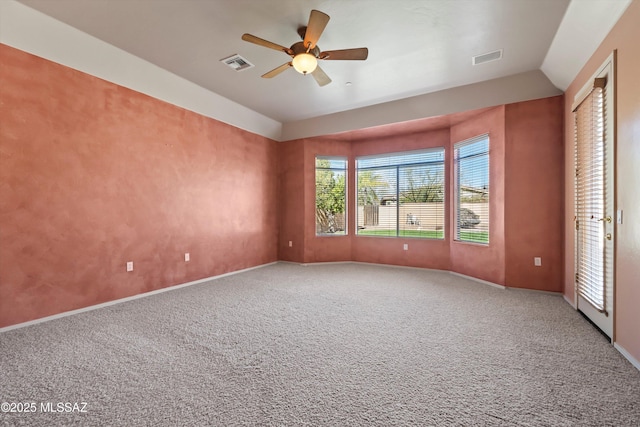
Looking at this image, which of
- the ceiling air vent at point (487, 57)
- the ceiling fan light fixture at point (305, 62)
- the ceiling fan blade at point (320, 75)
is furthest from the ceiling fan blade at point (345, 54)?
the ceiling air vent at point (487, 57)

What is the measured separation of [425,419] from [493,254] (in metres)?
3.59

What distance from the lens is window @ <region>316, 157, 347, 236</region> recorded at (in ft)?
20.5

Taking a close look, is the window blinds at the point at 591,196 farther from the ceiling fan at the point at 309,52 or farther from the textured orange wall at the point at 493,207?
the ceiling fan at the point at 309,52

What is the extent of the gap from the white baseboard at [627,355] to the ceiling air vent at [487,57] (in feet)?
10.9

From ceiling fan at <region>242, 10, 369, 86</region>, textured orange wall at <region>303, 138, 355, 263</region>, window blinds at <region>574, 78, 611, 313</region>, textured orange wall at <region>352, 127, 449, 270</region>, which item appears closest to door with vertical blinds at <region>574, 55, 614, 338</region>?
window blinds at <region>574, 78, 611, 313</region>

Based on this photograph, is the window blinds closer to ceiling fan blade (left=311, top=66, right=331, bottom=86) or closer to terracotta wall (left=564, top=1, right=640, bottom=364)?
terracotta wall (left=564, top=1, right=640, bottom=364)

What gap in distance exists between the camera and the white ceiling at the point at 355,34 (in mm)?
2629

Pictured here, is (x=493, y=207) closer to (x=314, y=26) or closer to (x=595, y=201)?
(x=595, y=201)

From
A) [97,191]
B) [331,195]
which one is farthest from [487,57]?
[97,191]

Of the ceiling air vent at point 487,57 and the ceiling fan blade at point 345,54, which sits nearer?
the ceiling fan blade at point 345,54

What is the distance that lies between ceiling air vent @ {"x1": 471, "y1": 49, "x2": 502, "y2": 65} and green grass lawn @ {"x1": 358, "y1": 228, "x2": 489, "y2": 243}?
2.59 metres

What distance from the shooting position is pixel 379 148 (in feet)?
19.7

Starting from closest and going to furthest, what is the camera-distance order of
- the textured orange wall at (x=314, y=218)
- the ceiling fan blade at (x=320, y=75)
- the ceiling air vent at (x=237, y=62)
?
the ceiling fan blade at (x=320, y=75), the ceiling air vent at (x=237, y=62), the textured orange wall at (x=314, y=218)

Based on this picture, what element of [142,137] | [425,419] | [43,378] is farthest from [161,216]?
[425,419]
